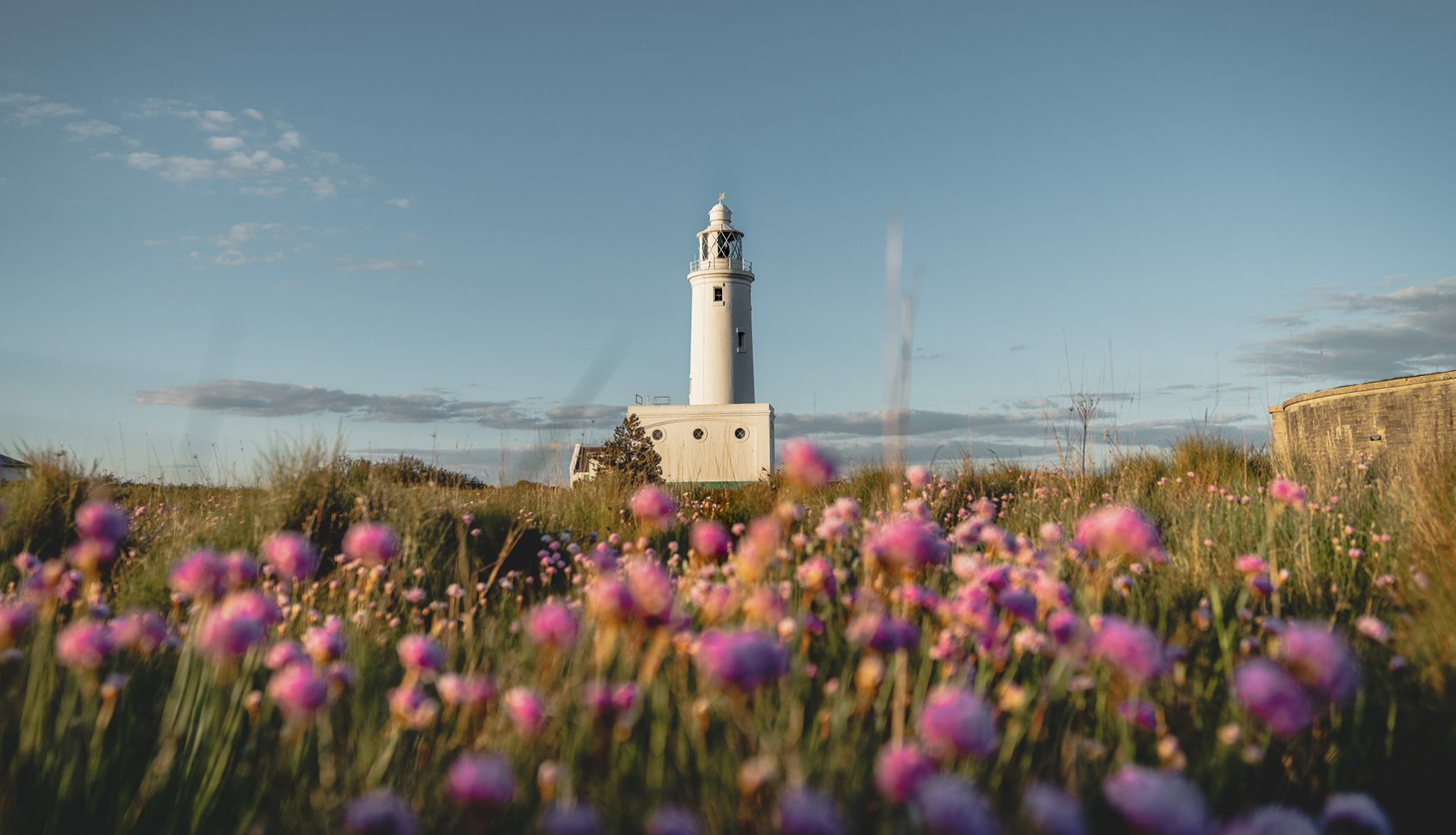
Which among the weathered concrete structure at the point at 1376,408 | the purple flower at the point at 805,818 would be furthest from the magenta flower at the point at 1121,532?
the weathered concrete structure at the point at 1376,408

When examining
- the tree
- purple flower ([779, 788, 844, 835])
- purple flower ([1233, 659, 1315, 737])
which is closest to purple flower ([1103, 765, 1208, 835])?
purple flower ([1233, 659, 1315, 737])

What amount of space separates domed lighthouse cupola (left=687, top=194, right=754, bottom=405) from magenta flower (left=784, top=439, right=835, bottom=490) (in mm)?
33552

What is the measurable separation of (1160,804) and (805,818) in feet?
1.66

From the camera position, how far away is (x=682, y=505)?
941cm

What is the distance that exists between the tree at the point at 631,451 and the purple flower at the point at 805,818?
2031 cm

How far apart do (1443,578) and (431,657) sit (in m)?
3.93

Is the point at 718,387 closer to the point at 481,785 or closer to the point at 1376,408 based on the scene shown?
the point at 1376,408

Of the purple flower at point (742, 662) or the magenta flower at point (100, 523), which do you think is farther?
the magenta flower at point (100, 523)

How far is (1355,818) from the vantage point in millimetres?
1443

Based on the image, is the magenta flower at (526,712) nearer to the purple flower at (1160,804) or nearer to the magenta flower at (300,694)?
the magenta flower at (300,694)

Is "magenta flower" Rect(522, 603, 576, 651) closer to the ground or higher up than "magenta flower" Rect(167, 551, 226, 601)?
closer to the ground

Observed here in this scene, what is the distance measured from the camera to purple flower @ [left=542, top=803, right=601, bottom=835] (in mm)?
1187

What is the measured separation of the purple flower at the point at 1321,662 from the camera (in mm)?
1633

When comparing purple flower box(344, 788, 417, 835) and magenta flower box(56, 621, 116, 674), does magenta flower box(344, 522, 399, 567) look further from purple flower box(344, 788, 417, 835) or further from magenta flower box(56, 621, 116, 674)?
purple flower box(344, 788, 417, 835)
